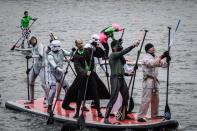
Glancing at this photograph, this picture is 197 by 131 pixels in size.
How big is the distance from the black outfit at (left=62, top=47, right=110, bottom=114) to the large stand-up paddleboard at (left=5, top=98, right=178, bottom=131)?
451mm

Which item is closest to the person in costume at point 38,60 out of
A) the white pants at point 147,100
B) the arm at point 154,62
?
the white pants at point 147,100

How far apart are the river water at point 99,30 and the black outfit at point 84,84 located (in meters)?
1.07

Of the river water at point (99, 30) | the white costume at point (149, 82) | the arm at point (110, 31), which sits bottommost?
the river water at point (99, 30)

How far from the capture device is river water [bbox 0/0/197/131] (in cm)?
2309

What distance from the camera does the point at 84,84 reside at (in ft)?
66.2

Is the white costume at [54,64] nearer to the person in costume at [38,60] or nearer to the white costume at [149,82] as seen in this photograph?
the person in costume at [38,60]

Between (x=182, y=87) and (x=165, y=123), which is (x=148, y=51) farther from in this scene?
(x=182, y=87)

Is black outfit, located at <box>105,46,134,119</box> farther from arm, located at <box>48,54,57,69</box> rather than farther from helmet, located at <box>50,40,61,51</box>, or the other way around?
helmet, located at <box>50,40,61,51</box>

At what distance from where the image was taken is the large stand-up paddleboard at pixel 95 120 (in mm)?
19219

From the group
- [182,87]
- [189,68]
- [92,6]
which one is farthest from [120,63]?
[92,6]

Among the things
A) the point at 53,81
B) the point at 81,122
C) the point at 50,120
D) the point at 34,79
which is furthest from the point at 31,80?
the point at 81,122

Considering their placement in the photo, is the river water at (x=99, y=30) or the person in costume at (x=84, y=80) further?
the river water at (x=99, y=30)

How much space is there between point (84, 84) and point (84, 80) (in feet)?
0.39

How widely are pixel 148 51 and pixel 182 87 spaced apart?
9243mm
